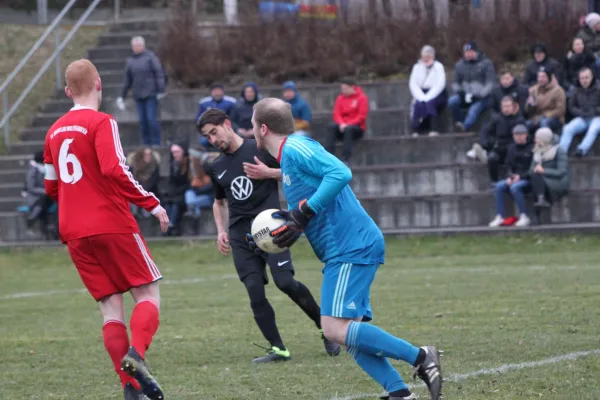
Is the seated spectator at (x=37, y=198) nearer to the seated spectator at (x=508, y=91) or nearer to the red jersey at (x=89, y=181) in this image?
the seated spectator at (x=508, y=91)

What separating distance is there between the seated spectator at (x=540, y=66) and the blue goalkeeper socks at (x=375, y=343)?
551 inches

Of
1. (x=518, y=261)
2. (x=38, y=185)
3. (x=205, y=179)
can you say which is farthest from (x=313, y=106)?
(x=518, y=261)

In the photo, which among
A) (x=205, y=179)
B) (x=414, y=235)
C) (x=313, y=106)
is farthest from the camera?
(x=313, y=106)

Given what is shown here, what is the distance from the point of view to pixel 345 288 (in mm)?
6324

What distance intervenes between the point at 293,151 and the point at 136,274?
1286 millimetres

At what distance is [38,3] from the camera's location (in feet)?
94.3

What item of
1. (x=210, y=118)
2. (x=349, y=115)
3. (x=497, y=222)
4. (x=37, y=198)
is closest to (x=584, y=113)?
(x=497, y=222)

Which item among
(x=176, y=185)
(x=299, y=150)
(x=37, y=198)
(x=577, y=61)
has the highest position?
(x=577, y=61)

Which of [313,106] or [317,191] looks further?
[313,106]

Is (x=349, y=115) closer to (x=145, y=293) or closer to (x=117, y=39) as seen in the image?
(x=117, y=39)

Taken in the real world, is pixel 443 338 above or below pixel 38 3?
below

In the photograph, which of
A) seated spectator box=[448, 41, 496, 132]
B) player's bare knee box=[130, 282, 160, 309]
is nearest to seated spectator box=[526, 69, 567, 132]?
seated spectator box=[448, 41, 496, 132]

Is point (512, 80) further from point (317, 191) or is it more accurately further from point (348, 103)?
point (317, 191)

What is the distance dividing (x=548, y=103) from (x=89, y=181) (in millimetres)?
13620
